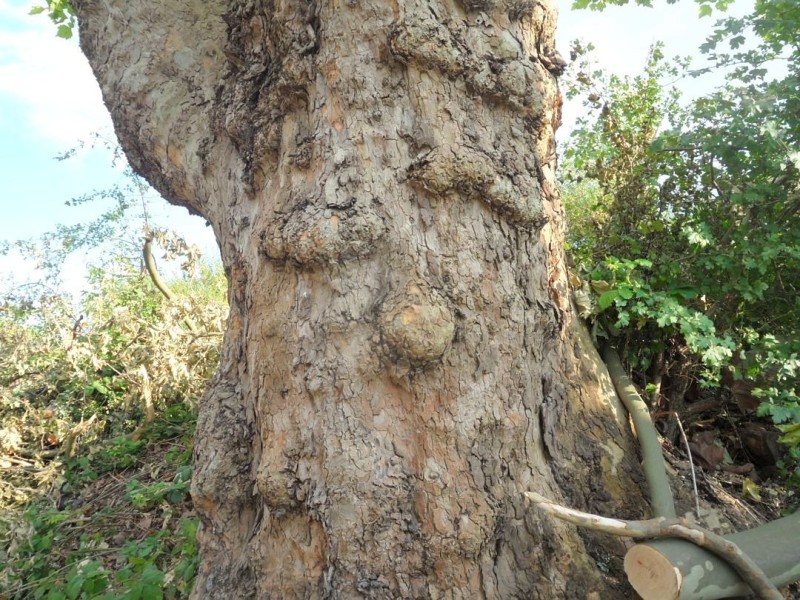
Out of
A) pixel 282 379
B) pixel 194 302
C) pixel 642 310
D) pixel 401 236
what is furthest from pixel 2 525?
pixel 642 310

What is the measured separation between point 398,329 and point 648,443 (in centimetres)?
138

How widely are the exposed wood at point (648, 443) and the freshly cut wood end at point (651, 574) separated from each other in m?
Result: 0.35

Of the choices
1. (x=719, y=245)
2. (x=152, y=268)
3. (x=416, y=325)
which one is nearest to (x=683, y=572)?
(x=416, y=325)

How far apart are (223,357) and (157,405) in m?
3.45

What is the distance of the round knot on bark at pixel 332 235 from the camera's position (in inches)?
80.4

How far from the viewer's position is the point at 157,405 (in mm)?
5617

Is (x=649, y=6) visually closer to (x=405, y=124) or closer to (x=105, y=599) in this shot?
(x=405, y=124)

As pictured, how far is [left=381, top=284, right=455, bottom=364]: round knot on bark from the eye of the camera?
1927 millimetres

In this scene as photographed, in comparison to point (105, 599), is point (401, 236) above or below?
above

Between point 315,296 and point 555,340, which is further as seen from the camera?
point 555,340

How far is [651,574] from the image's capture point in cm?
192

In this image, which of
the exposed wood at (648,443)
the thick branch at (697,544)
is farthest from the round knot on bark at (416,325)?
the exposed wood at (648,443)

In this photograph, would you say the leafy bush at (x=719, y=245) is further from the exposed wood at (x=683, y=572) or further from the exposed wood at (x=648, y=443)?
the exposed wood at (x=683, y=572)

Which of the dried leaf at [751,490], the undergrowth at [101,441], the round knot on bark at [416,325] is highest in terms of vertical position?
the round knot on bark at [416,325]
